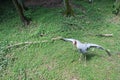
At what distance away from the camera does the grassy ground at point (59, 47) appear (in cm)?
514

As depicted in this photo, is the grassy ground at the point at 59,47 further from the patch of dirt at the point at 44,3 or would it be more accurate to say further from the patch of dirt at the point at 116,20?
the patch of dirt at the point at 44,3

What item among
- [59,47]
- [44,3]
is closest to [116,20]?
[59,47]

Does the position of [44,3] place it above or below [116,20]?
above

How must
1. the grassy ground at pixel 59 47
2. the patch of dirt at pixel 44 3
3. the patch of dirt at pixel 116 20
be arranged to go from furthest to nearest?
the patch of dirt at pixel 44 3 → the patch of dirt at pixel 116 20 → the grassy ground at pixel 59 47

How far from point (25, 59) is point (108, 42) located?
265cm

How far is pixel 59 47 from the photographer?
239 inches

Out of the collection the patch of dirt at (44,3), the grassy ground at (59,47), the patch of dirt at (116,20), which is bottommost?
the patch of dirt at (116,20)

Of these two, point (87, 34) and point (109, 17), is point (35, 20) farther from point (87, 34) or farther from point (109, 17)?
point (109, 17)

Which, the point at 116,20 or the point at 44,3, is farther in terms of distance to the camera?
the point at 44,3

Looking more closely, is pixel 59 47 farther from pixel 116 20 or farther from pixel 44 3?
pixel 44 3

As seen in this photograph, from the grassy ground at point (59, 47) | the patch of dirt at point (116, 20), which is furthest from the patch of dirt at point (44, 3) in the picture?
the patch of dirt at point (116, 20)

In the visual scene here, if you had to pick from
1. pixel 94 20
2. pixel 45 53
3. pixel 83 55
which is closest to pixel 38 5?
pixel 94 20

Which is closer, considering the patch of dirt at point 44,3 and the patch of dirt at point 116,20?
the patch of dirt at point 116,20

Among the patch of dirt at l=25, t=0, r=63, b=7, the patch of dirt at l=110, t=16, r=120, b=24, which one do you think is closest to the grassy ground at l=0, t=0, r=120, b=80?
the patch of dirt at l=110, t=16, r=120, b=24
